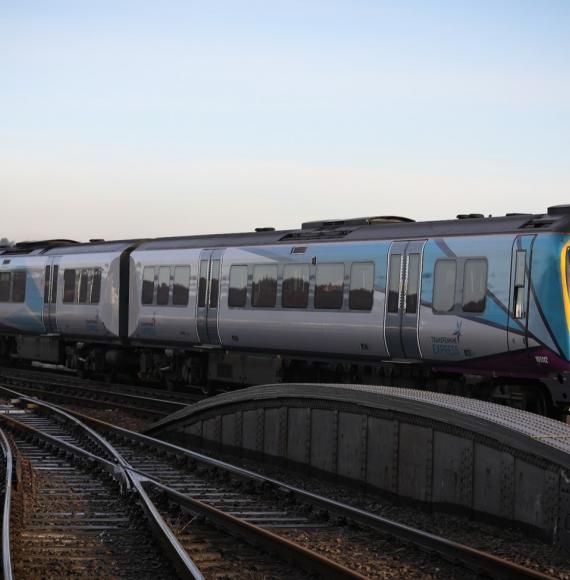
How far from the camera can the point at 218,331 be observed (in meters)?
24.2

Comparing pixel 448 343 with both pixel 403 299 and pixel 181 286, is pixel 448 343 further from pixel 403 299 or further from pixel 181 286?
pixel 181 286

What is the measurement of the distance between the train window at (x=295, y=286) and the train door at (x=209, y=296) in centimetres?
243

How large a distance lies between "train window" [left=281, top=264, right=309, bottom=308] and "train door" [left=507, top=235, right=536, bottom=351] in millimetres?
5085

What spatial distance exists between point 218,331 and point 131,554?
14.5 meters

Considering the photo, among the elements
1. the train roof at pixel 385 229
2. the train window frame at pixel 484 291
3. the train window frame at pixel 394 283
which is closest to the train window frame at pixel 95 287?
the train roof at pixel 385 229

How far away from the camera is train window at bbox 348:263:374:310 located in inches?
794

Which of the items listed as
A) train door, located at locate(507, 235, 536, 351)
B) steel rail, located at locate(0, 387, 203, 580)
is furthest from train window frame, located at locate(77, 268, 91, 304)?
train door, located at locate(507, 235, 536, 351)

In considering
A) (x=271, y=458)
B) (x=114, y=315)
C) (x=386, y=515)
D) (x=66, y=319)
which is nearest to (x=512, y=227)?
(x=271, y=458)

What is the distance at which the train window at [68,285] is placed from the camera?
30406 millimetres

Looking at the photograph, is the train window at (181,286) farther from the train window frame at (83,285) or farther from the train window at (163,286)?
the train window frame at (83,285)

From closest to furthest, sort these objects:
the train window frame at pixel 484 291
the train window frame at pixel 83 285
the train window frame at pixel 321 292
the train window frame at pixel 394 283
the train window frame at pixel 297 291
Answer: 1. the train window frame at pixel 484 291
2. the train window frame at pixel 394 283
3. the train window frame at pixel 321 292
4. the train window frame at pixel 297 291
5. the train window frame at pixel 83 285

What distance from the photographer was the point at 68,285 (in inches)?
1206

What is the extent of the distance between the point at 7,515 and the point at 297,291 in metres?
11.7

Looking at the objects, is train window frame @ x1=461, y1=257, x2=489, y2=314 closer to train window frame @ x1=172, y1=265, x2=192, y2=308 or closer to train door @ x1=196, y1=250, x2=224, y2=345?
train door @ x1=196, y1=250, x2=224, y2=345
